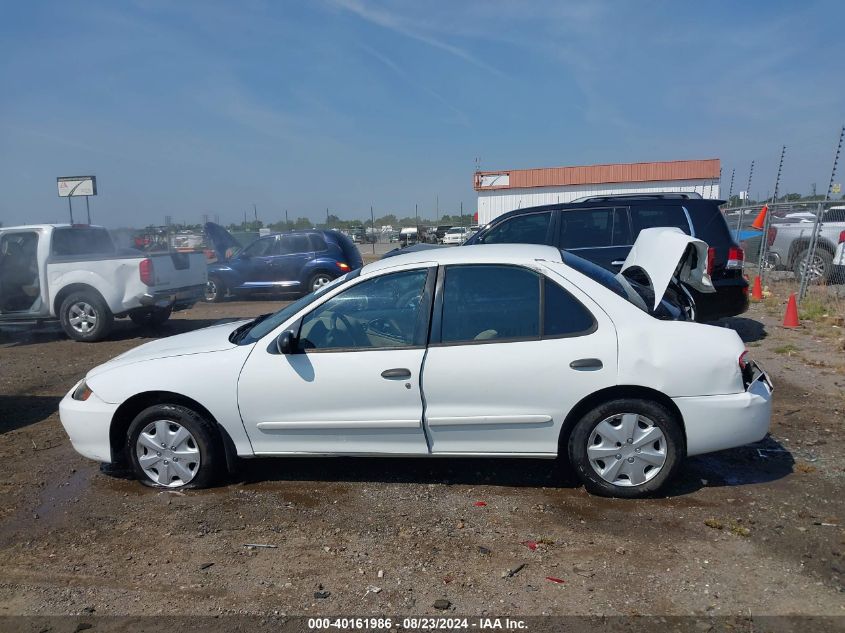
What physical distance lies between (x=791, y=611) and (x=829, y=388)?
431cm

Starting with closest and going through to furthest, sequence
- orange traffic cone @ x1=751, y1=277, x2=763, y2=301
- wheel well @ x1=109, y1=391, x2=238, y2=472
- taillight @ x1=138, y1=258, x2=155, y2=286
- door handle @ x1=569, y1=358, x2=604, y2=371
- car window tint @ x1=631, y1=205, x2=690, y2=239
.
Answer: door handle @ x1=569, y1=358, x2=604, y2=371 → wheel well @ x1=109, y1=391, x2=238, y2=472 → car window tint @ x1=631, y1=205, x2=690, y2=239 → taillight @ x1=138, y1=258, x2=155, y2=286 → orange traffic cone @ x1=751, y1=277, x2=763, y2=301

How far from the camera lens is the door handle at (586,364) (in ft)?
13.1

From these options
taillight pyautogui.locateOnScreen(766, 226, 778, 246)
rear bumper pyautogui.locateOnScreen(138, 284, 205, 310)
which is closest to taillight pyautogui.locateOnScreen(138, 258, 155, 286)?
rear bumper pyautogui.locateOnScreen(138, 284, 205, 310)

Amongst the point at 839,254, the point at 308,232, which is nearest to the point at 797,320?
the point at 839,254

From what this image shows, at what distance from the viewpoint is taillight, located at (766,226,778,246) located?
46.9 feet

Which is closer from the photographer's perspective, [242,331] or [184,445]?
[184,445]

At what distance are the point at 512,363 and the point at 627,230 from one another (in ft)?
16.5

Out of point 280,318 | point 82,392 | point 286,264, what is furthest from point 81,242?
point 280,318

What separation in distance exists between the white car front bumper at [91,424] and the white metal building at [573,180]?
36.8 m

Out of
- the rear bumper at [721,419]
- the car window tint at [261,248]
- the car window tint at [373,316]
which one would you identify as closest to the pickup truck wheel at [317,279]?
the car window tint at [261,248]

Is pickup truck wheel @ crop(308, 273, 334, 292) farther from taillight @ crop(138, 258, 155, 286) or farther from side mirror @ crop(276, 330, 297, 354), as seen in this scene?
side mirror @ crop(276, 330, 297, 354)

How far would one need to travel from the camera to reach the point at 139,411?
14.7 ft

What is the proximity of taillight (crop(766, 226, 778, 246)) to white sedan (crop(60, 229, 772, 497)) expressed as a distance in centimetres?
1132

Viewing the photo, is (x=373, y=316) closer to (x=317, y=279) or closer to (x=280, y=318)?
(x=280, y=318)
